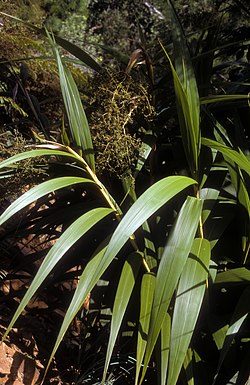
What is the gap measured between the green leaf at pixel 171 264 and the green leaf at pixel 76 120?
0.39 m

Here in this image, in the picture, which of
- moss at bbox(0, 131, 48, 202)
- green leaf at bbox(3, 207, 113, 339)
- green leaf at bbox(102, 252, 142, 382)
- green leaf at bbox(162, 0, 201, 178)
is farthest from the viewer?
moss at bbox(0, 131, 48, 202)

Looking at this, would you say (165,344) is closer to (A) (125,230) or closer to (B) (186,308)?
(B) (186,308)

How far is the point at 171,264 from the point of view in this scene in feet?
5.78

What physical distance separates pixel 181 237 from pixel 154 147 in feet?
1.97

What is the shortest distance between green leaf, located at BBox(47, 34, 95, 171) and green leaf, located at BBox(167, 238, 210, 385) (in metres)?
0.50

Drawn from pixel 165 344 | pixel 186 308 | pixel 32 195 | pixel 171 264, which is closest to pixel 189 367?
pixel 165 344

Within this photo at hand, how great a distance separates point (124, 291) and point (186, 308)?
0.22m

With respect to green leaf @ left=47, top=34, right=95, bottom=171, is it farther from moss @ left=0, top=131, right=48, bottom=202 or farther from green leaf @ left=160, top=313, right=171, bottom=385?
green leaf @ left=160, top=313, right=171, bottom=385

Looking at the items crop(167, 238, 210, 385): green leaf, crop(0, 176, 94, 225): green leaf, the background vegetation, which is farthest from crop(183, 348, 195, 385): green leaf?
crop(0, 176, 94, 225): green leaf

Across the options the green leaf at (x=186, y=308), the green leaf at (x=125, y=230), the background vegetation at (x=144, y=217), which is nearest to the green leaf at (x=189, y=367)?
the background vegetation at (x=144, y=217)

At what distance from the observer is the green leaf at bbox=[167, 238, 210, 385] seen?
1.75 meters

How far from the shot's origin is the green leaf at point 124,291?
178 cm

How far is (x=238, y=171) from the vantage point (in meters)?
2.07

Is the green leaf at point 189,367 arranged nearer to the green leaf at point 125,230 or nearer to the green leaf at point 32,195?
the green leaf at point 125,230
